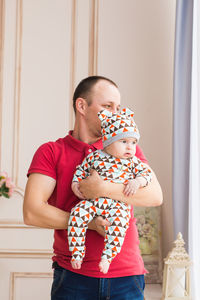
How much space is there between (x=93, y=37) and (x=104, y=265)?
91.5 inches

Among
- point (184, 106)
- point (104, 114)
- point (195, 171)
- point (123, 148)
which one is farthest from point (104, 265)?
point (184, 106)

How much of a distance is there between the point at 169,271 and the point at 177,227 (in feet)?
1.45

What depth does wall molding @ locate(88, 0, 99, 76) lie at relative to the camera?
324 cm

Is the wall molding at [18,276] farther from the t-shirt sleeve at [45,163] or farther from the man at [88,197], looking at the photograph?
the t-shirt sleeve at [45,163]

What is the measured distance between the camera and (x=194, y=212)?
2.37 meters

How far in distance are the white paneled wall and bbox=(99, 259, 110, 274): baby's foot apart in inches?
66.8

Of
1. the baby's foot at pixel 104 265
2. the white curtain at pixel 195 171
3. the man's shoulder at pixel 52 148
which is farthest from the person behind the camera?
the white curtain at pixel 195 171

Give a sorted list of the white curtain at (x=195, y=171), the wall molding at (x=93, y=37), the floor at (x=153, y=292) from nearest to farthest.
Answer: the white curtain at (x=195, y=171) → the floor at (x=153, y=292) → the wall molding at (x=93, y=37)

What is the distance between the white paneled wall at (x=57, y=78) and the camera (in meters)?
3.12

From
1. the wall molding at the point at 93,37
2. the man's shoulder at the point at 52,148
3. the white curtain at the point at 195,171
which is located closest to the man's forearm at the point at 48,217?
the man's shoulder at the point at 52,148

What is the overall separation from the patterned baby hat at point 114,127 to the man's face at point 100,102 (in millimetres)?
89

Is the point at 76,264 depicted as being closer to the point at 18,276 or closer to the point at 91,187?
the point at 91,187

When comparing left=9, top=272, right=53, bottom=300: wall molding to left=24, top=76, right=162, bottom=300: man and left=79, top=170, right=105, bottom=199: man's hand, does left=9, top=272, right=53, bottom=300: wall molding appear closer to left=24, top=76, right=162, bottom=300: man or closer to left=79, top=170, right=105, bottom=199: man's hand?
left=24, top=76, right=162, bottom=300: man

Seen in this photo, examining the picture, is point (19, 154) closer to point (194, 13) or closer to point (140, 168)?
point (194, 13)
